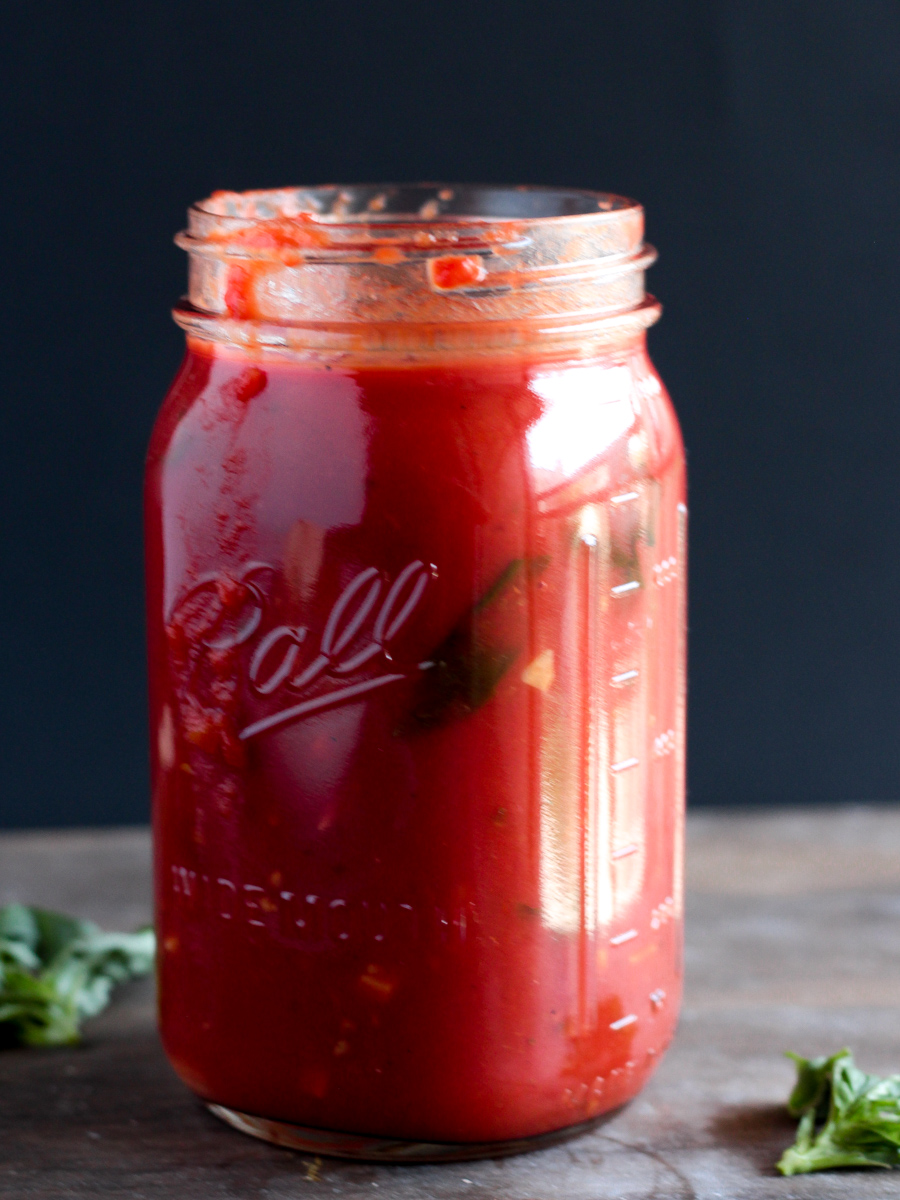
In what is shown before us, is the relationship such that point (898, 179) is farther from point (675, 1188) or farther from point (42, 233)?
point (675, 1188)

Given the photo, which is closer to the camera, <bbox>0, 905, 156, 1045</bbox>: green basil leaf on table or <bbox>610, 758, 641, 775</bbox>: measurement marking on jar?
<bbox>610, 758, 641, 775</bbox>: measurement marking on jar

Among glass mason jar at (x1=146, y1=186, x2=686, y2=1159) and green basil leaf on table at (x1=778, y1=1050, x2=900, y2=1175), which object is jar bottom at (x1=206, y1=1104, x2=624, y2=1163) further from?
green basil leaf on table at (x1=778, y1=1050, x2=900, y2=1175)

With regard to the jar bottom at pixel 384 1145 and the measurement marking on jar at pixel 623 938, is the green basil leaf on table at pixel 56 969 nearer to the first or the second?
the jar bottom at pixel 384 1145

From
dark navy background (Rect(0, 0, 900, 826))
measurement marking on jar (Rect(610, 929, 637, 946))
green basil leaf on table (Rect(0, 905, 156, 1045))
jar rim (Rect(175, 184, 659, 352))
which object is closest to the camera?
jar rim (Rect(175, 184, 659, 352))

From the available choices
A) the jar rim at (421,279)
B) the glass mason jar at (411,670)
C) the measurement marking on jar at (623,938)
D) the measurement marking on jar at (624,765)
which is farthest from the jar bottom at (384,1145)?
the jar rim at (421,279)

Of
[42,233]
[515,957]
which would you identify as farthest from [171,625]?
[42,233]

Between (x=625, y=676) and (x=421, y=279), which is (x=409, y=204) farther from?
(x=625, y=676)

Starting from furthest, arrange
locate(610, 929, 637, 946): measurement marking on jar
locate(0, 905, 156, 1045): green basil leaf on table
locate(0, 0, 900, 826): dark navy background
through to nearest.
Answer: locate(0, 0, 900, 826): dark navy background
locate(0, 905, 156, 1045): green basil leaf on table
locate(610, 929, 637, 946): measurement marking on jar

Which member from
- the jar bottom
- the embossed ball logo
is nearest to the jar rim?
the embossed ball logo
